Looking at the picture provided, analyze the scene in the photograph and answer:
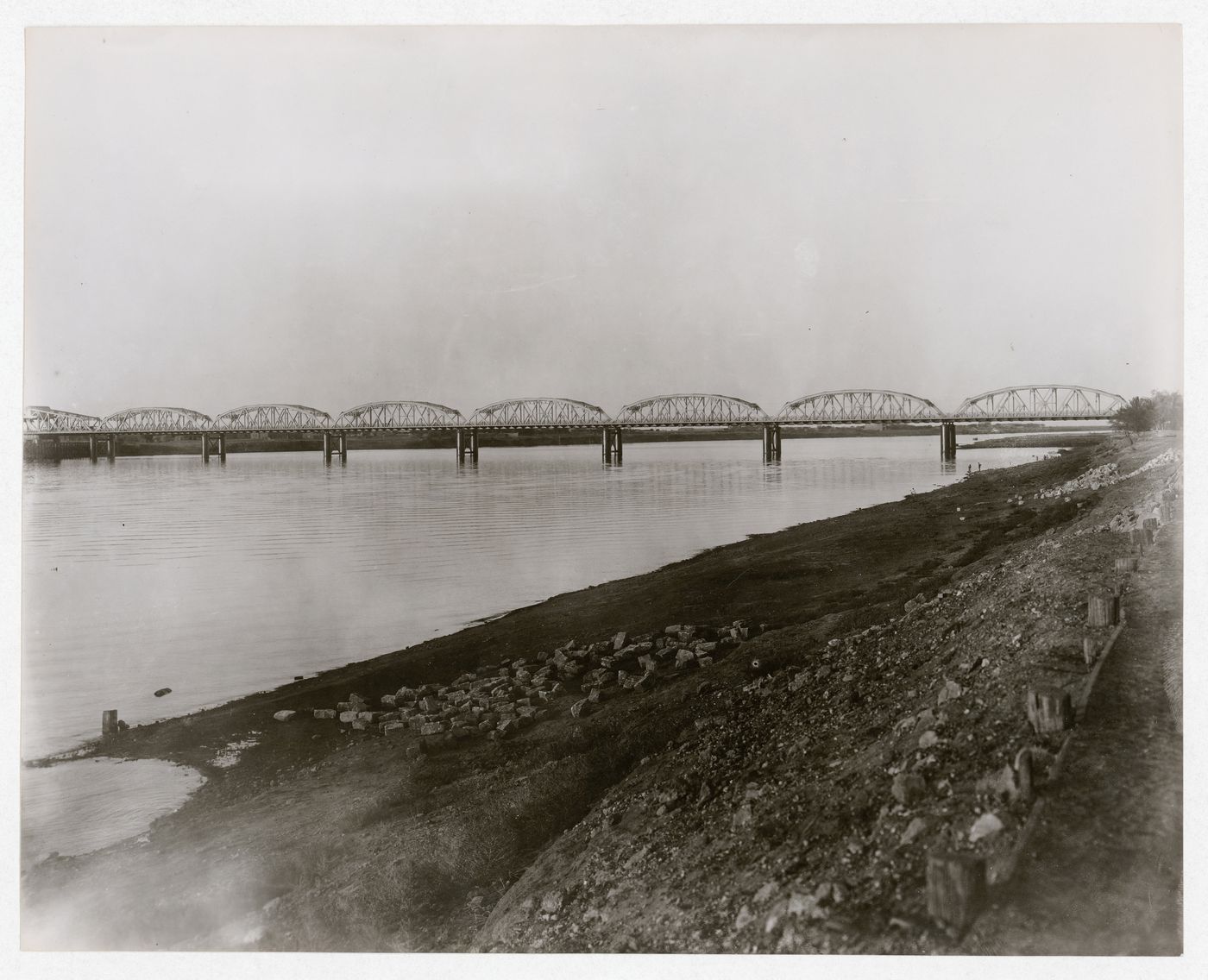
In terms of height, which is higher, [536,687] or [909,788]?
[909,788]

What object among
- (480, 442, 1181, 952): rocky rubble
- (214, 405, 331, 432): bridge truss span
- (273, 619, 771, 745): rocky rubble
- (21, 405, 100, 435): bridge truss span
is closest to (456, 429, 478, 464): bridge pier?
(214, 405, 331, 432): bridge truss span

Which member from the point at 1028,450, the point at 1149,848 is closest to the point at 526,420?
the point at 1149,848

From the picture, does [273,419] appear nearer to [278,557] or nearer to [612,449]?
[278,557]

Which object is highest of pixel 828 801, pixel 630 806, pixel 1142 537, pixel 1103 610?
pixel 1142 537

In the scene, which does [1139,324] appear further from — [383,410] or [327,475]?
[327,475]

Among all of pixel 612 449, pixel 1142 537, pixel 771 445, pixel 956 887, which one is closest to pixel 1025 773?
pixel 956 887

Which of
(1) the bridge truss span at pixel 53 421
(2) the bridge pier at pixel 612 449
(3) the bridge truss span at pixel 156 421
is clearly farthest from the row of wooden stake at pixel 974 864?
(2) the bridge pier at pixel 612 449

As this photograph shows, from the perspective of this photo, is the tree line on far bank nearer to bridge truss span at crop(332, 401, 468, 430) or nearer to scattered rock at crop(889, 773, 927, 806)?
scattered rock at crop(889, 773, 927, 806)

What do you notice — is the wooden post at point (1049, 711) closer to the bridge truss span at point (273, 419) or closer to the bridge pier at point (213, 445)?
the bridge truss span at point (273, 419)
